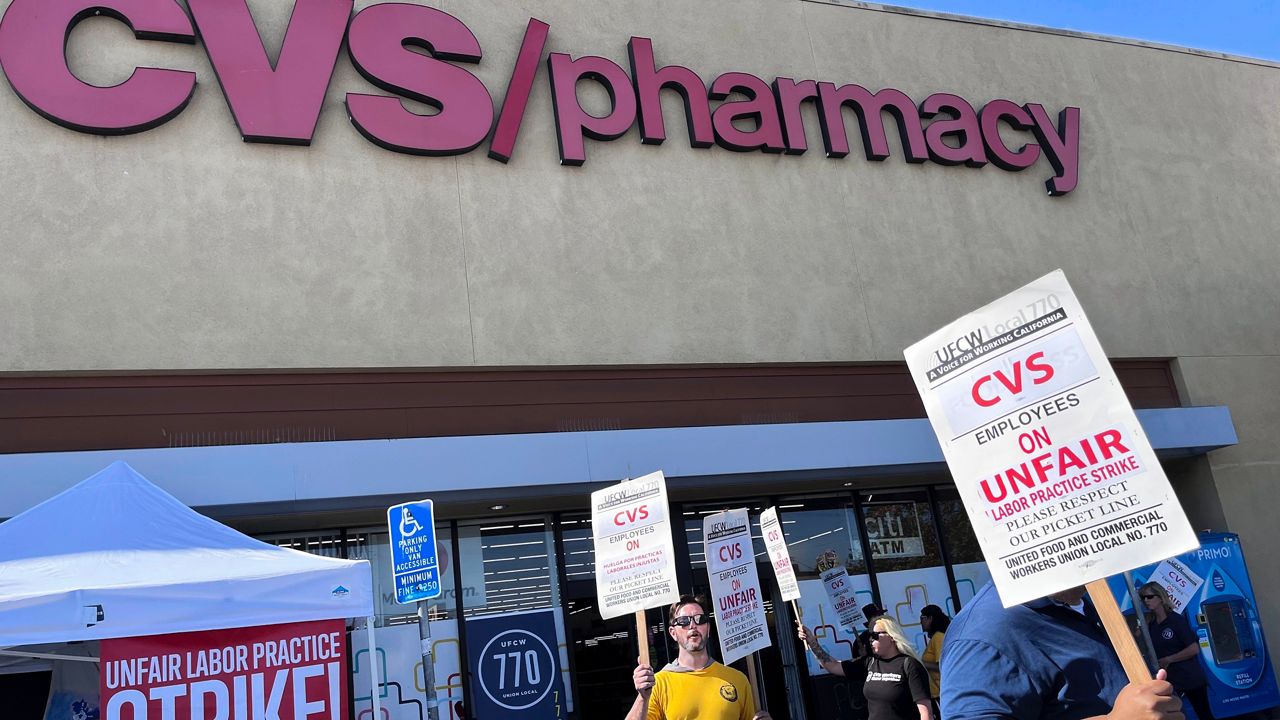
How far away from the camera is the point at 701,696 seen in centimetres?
655

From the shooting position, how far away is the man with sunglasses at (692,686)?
21.3ft

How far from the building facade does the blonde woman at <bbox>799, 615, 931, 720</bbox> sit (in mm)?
3778

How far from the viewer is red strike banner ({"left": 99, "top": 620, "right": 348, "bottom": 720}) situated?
20.4 feet

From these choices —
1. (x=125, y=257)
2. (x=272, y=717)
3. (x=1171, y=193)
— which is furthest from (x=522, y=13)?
(x=1171, y=193)

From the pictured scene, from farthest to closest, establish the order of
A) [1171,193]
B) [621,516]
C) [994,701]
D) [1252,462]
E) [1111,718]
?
[1171,193] < [1252,462] < [621,516] < [994,701] < [1111,718]

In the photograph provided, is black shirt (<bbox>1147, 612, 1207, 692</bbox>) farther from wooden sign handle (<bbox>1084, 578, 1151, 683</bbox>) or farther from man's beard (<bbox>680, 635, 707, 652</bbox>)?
wooden sign handle (<bbox>1084, 578, 1151, 683</bbox>)

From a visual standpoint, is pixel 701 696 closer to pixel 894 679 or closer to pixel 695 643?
pixel 695 643

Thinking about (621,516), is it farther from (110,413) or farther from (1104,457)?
(110,413)

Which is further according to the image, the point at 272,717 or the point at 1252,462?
the point at 1252,462

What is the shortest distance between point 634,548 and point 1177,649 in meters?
5.86

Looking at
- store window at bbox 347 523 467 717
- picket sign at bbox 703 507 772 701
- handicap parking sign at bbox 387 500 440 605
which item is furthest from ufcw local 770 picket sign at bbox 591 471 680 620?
store window at bbox 347 523 467 717

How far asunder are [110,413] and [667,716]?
6.41 meters

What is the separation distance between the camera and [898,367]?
1331 cm

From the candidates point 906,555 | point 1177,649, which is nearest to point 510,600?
point 906,555
